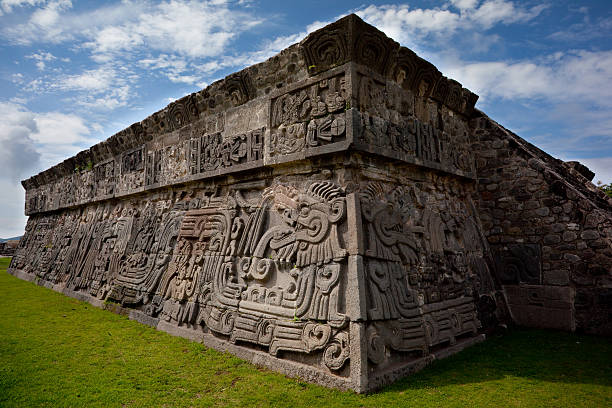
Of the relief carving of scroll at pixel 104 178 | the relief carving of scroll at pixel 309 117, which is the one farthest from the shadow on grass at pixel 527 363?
the relief carving of scroll at pixel 104 178

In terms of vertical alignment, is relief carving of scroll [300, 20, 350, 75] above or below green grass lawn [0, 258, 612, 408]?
above

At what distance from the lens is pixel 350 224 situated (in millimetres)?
3516

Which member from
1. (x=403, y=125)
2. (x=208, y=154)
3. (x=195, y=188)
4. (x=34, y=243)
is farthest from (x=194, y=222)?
(x=34, y=243)

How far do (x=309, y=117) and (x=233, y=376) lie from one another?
267 cm

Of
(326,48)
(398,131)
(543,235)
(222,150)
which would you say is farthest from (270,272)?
(543,235)

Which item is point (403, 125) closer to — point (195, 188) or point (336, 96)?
point (336, 96)

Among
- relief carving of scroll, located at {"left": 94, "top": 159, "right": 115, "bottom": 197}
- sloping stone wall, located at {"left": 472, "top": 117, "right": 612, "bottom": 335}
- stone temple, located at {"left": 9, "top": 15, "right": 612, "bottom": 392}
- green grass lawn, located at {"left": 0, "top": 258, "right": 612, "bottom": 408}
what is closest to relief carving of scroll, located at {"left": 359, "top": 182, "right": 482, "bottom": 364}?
stone temple, located at {"left": 9, "top": 15, "right": 612, "bottom": 392}

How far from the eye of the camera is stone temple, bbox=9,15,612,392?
3523mm

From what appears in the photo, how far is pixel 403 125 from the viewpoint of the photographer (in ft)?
14.3

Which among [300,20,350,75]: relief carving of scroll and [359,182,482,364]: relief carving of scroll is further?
[300,20,350,75]: relief carving of scroll

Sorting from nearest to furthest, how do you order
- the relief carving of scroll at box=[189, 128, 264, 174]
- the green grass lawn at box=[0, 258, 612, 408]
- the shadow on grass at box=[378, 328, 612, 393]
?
the green grass lawn at box=[0, 258, 612, 408]
the shadow on grass at box=[378, 328, 612, 393]
the relief carving of scroll at box=[189, 128, 264, 174]

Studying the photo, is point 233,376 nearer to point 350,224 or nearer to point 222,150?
point 350,224

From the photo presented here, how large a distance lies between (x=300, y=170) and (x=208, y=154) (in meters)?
1.89

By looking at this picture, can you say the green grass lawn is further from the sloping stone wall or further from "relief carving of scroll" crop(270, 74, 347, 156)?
"relief carving of scroll" crop(270, 74, 347, 156)
